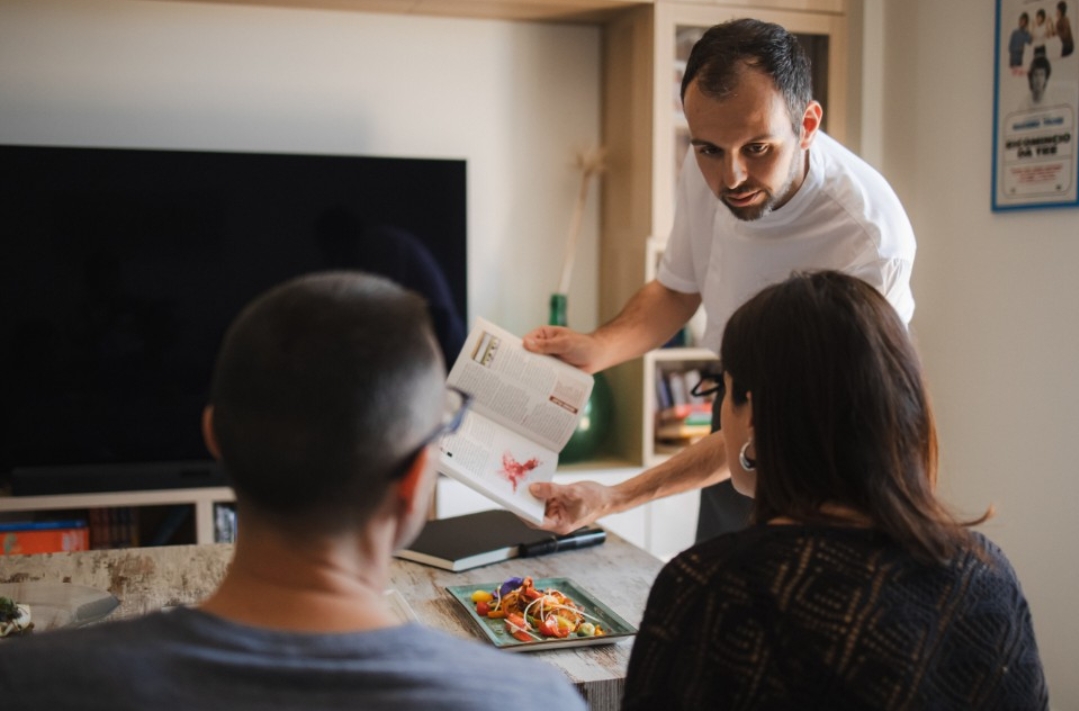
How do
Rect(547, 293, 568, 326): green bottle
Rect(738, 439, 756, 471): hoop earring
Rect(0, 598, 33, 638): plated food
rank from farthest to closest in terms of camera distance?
1. Rect(547, 293, 568, 326): green bottle
2. Rect(0, 598, 33, 638): plated food
3. Rect(738, 439, 756, 471): hoop earring

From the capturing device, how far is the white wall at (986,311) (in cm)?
292

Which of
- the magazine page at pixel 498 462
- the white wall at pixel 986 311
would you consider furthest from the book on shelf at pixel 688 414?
the magazine page at pixel 498 462

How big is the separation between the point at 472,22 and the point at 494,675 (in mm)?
3027

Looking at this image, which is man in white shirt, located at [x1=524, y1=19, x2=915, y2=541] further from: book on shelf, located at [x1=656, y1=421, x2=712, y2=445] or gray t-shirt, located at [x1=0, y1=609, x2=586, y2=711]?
book on shelf, located at [x1=656, y1=421, x2=712, y2=445]

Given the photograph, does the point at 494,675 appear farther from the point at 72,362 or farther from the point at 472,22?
the point at 472,22

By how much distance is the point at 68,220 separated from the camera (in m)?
3.22

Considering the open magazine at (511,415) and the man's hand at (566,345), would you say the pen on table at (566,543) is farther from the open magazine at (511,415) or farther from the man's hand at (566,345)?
the man's hand at (566,345)

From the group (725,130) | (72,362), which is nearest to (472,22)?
(72,362)

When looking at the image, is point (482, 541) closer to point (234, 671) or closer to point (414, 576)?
point (414, 576)

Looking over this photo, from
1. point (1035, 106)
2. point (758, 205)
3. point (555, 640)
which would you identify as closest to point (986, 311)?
point (1035, 106)

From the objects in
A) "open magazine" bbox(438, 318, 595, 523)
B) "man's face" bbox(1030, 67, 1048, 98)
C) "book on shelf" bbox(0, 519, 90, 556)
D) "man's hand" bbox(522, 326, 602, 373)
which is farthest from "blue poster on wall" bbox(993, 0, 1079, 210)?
"book on shelf" bbox(0, 519, 90, 556)

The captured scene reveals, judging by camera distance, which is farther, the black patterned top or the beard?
the beard

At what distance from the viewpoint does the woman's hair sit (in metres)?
1.16

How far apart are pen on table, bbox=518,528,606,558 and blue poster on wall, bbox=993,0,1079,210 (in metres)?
1.56
